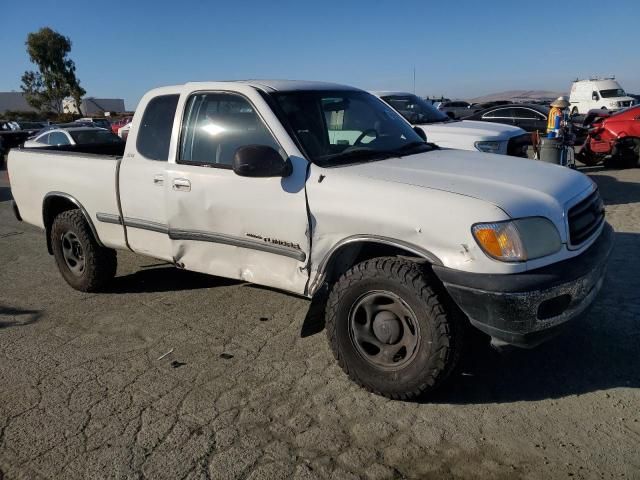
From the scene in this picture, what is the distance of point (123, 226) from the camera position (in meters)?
4.66

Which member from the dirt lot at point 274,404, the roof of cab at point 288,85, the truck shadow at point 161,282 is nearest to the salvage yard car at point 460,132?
the roof of cab at point 288,85

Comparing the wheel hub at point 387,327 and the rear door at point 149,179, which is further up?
the rear door at point 149,179

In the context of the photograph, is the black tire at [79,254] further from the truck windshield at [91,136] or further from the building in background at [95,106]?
the building in background at [95,106]

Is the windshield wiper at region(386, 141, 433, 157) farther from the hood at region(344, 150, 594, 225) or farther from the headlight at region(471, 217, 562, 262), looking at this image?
the headlight at region(471, 217, 562, 262)

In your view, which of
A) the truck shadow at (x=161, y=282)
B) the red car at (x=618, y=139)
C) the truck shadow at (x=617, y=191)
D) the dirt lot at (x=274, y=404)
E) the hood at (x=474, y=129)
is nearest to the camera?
the dirt lot at (x=274, y=404)

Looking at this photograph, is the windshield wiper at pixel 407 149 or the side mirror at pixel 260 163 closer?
the side mirror at pixel 260 163

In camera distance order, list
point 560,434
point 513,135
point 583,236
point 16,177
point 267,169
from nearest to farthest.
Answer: point 560,434, point 583,236, point 267,169, point 16,177, point 513,135

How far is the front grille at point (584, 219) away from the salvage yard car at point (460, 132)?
176 inches

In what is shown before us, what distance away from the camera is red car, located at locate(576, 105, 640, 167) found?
11.9m

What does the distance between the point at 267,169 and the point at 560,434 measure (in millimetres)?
2203

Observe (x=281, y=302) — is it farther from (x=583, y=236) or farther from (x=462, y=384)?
(x=583, y=236)

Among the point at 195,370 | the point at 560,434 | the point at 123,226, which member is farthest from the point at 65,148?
the point at 560,434

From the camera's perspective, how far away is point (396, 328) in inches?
125

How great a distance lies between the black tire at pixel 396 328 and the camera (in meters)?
2.98
